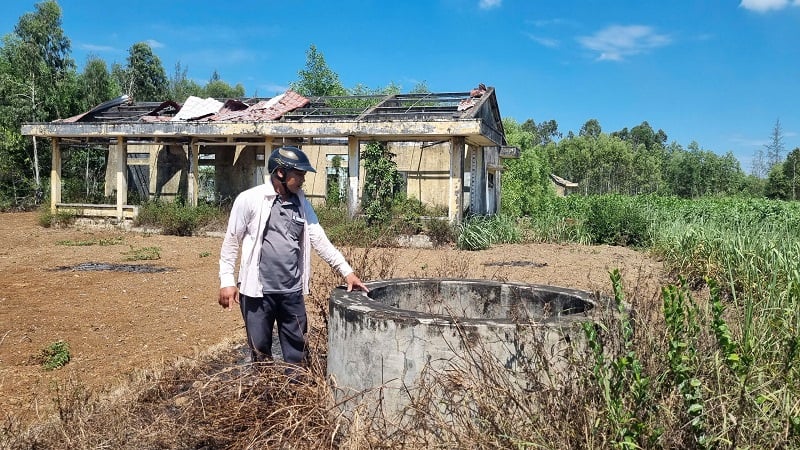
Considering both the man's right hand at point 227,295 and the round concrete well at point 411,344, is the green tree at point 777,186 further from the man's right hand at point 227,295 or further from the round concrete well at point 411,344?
the man's right hand at point 227,295

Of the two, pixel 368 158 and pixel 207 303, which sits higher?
pixel 368 158

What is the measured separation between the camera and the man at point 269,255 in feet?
12.9

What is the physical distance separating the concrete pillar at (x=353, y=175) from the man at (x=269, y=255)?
37.2 ft

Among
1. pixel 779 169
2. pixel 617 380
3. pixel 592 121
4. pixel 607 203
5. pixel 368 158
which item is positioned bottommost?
pixel 617 380

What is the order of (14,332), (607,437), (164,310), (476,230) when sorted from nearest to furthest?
(607,437) < (14,332) < (164,310) < (476,230)

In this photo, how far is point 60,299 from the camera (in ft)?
26.2

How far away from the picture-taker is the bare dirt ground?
5.25 metres

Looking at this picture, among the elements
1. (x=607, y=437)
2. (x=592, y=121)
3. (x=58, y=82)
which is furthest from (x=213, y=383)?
(x=592, y=121)

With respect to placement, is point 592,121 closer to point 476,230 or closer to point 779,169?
point 779,169

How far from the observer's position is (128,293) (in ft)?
28.2

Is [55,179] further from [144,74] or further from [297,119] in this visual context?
[144,74]

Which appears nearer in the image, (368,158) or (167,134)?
(368,158)

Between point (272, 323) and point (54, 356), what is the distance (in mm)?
2741

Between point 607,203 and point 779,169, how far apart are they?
38405 millimetres
